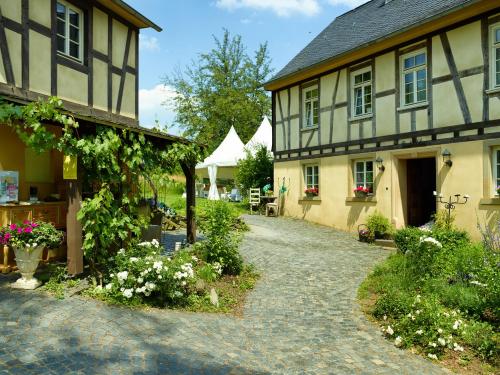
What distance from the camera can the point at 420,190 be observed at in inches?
502

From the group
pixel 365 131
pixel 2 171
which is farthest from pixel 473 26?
pixel 2 171

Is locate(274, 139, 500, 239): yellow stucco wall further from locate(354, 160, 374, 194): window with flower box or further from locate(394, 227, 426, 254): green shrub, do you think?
locate(394, 227, 426, 254): green shrub

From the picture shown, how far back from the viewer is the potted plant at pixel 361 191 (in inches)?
511

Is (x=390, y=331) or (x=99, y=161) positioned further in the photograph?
(x=99, y=161)

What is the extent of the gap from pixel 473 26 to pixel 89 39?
28.2 ft

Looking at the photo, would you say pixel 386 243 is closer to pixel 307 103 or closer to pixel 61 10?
pixel 307 103

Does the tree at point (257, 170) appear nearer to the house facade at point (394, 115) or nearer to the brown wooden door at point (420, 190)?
the house facade at point (394, 115)

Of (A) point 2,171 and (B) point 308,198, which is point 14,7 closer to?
(A) point 2,171

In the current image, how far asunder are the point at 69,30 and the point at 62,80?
46.7 inches

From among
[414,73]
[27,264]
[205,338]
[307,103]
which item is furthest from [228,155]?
[205,338]

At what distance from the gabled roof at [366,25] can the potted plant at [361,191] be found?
13.3 feet

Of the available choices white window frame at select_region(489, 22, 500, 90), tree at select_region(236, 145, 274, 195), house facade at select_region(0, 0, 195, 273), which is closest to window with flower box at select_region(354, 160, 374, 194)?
white window frame at select_region(489, 22, 500, 90)

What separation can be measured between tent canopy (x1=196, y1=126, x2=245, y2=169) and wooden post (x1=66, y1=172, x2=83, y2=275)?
15649 mm

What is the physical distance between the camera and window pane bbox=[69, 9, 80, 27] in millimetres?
9293
